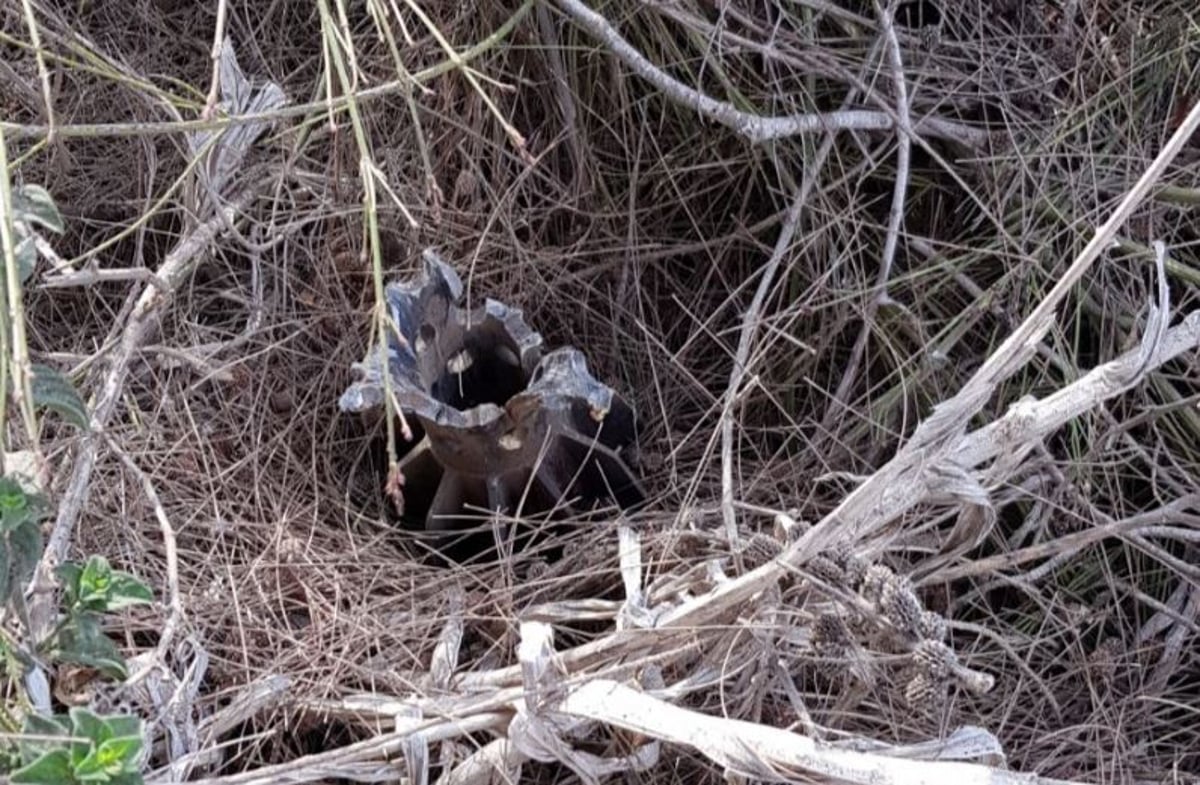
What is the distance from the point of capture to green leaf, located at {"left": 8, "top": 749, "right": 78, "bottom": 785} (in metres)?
1.08

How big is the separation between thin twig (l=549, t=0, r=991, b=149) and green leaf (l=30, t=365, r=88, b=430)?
81 centimetres

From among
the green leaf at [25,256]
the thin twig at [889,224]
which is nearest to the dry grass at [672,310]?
the thin twig at [889,224]

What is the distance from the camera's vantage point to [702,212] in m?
1.99

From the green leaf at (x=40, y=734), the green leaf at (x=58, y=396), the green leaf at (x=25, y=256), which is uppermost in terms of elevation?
the green leaf at (x=25, y=256)

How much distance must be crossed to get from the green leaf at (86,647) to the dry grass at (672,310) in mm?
229

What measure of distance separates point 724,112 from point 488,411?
45cm

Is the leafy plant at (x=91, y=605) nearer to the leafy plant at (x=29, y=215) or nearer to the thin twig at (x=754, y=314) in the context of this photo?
the leafy plant at (x=29, y=215)

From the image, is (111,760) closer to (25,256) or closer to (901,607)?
(25,256)

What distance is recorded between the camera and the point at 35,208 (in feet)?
4.16

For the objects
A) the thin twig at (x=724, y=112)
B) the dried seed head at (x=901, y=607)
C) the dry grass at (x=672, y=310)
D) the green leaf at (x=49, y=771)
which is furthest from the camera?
the thin twig at (x=724, y=112)

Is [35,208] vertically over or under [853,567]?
over

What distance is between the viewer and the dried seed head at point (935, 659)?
1.28m

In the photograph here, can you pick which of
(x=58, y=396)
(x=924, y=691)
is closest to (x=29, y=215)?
(x=58, y=396)

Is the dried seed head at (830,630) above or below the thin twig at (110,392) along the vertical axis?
below
